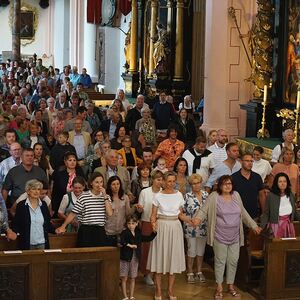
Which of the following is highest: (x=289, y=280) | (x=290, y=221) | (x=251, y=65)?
(x=251, y=65)

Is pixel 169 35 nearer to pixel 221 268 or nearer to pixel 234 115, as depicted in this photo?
pixel 234 115

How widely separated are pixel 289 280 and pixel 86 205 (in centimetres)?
255

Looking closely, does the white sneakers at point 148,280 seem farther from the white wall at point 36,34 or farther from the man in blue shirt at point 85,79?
the white wall at point 36,34

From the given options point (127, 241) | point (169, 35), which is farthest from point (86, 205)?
point (169, 35)

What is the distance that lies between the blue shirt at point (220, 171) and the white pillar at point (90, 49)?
74.7ft

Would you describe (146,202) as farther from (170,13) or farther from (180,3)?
(170,13)

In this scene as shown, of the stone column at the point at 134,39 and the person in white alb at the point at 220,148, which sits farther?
the stone column at the point at 134,39

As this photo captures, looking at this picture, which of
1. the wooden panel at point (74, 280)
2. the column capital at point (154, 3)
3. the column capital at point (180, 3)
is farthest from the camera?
the column capital at point (154, 3)

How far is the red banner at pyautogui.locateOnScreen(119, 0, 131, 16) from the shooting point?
92.9 feet

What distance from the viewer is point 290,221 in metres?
10.1

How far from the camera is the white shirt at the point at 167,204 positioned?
31.6 ft

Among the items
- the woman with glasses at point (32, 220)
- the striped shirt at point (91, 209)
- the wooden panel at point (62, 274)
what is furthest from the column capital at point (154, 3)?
the wooden panel at point (62, 274)

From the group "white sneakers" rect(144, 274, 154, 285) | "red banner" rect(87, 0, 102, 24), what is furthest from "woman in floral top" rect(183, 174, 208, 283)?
"red banner" rect(87, 0, 102, 24)

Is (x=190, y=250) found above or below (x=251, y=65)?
below
